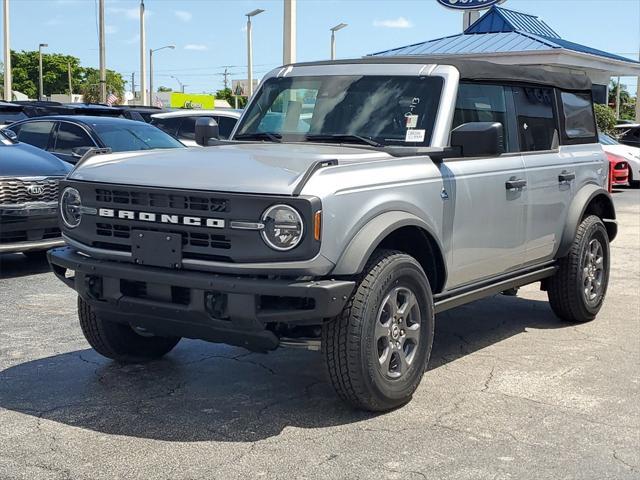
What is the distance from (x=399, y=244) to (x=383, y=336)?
0.64m

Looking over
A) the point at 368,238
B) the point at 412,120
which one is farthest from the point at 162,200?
the point at 412,120

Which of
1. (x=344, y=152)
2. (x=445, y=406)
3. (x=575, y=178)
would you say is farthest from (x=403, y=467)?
(x=575, y=178)

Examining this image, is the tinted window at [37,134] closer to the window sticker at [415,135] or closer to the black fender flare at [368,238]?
the window sticker at [415,135]

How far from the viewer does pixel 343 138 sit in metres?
5.27

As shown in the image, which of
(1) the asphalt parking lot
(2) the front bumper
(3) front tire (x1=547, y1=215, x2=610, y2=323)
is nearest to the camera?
(1) the asphalt parking lot

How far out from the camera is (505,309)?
7.38m

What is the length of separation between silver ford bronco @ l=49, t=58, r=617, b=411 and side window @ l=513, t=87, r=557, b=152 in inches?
0.6

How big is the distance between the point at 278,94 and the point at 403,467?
2.96m

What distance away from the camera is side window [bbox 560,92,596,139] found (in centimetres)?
671

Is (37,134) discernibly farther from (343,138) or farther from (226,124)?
(343,138)

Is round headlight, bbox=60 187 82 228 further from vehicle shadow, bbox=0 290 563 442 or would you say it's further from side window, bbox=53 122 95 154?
side window, bbox=53 122 95 154

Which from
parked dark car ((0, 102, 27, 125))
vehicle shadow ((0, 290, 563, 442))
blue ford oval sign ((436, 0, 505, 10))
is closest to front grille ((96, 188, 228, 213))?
vehicle shadow ((0, 290, 563, 442))

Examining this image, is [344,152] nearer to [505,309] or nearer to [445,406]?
[445,406]

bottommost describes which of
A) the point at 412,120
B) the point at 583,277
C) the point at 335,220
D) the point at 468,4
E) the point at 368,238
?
the point at 583,277
